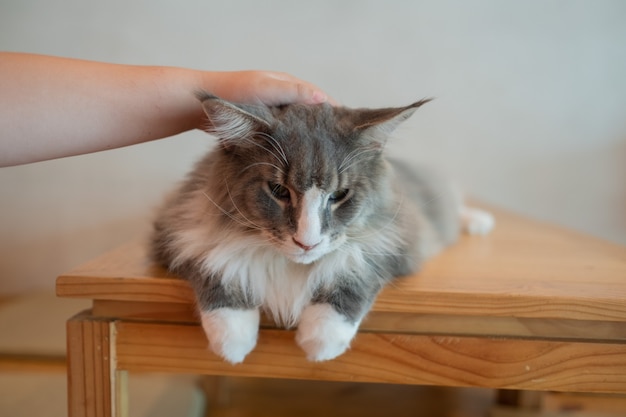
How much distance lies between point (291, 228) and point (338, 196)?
110 mm

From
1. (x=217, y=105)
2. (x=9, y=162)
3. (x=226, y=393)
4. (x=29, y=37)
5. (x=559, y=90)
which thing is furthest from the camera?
(x=559, y=90)

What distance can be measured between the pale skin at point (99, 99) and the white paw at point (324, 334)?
398 millimetres

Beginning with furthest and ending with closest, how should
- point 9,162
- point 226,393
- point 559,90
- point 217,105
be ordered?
point 559,90
point 226,393
point 9,162
point 217,105

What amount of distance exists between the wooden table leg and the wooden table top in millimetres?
52

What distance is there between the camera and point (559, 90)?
2109mm

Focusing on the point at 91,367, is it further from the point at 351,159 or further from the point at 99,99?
the point at 351,159

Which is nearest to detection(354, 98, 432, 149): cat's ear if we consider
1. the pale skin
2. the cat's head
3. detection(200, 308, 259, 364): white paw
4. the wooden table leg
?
the cat's head

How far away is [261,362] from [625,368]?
599mm

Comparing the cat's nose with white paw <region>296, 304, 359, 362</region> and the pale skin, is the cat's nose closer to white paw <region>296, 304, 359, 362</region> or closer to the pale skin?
white paw <region>296, 304, 359, 362</region>

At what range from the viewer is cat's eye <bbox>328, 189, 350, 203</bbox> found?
0.87 m

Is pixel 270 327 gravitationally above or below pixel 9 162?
below

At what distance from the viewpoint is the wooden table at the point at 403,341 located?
2.80ft

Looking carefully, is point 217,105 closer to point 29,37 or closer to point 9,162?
point 9,162

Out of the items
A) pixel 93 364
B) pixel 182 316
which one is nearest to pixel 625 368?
pixel 182 316
